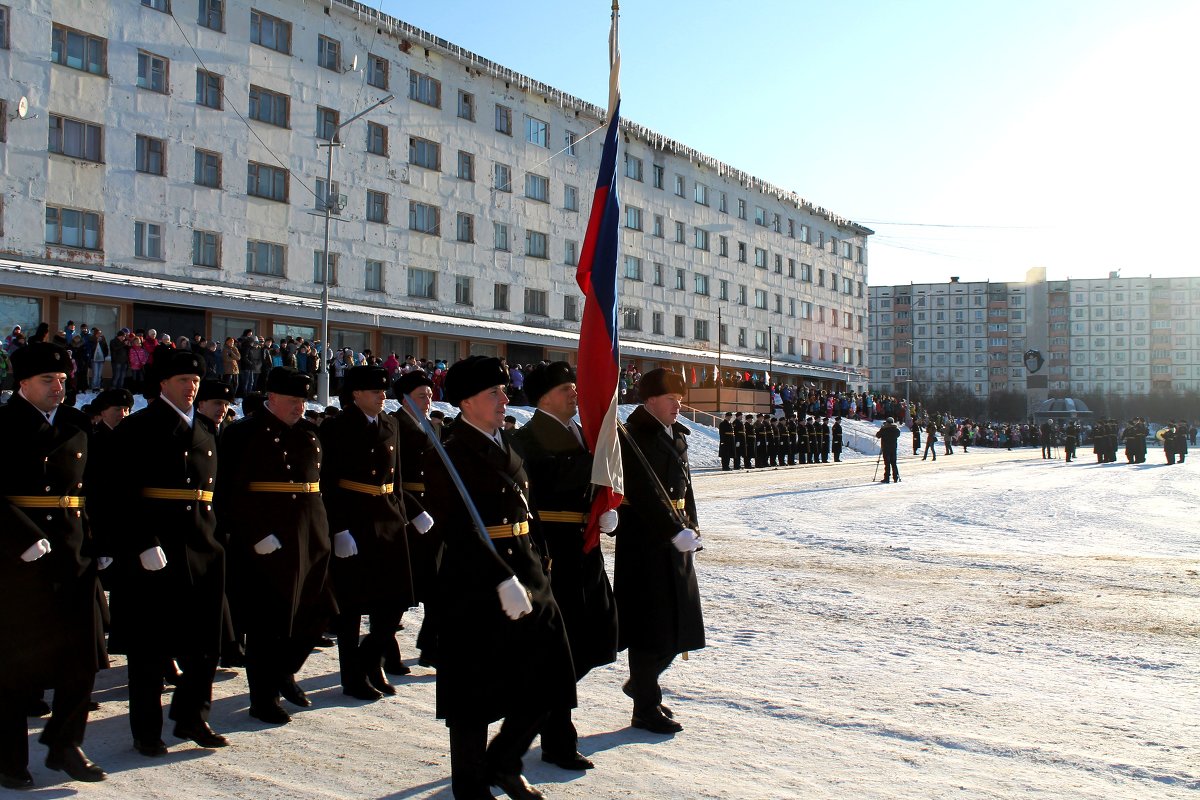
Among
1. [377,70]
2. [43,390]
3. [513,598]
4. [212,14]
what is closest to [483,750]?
[513,598]

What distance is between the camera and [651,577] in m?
5.82

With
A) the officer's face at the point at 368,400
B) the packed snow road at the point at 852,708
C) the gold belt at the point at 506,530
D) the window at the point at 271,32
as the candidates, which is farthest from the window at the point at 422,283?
the gold belt at the point at 506,530

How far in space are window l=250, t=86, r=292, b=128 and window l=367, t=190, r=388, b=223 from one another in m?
4.38

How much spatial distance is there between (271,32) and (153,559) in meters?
36.2

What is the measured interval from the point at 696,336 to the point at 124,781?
56.1m

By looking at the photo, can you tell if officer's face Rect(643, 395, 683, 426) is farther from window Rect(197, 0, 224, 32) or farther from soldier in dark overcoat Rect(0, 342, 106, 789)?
window Rect(197, 0, 224, 32)

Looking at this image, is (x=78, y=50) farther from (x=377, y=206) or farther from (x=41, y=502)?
(x=41, y=502)

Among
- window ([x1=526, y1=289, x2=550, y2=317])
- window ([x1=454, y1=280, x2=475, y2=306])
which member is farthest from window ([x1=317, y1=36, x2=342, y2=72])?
window ([x1=526, y1=289, x2=550, y2=317])

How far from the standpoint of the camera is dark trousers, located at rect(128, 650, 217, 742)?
5340 millimetres

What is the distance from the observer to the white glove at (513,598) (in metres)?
4.28

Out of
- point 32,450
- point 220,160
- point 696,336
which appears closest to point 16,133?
point 220,160

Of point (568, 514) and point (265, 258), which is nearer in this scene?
point (568, 514)

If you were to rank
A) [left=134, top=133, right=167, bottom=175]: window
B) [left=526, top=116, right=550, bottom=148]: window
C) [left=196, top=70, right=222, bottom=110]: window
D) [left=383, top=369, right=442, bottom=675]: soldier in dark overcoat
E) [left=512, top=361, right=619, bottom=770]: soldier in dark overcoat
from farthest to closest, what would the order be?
[left=526, top=116, right=550, bottom=148]: window, [left=196, top=70, right=222, bottom=110]: window, [left=134, top=133, right=167, bottom=175]: window, [left=383, top=369, right=442, bottom=675]: soldier in dark overcoat, [left=512, top=361, right=619, bottom=770]: soldier in dark overcoat

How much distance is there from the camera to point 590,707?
622 centimetres
